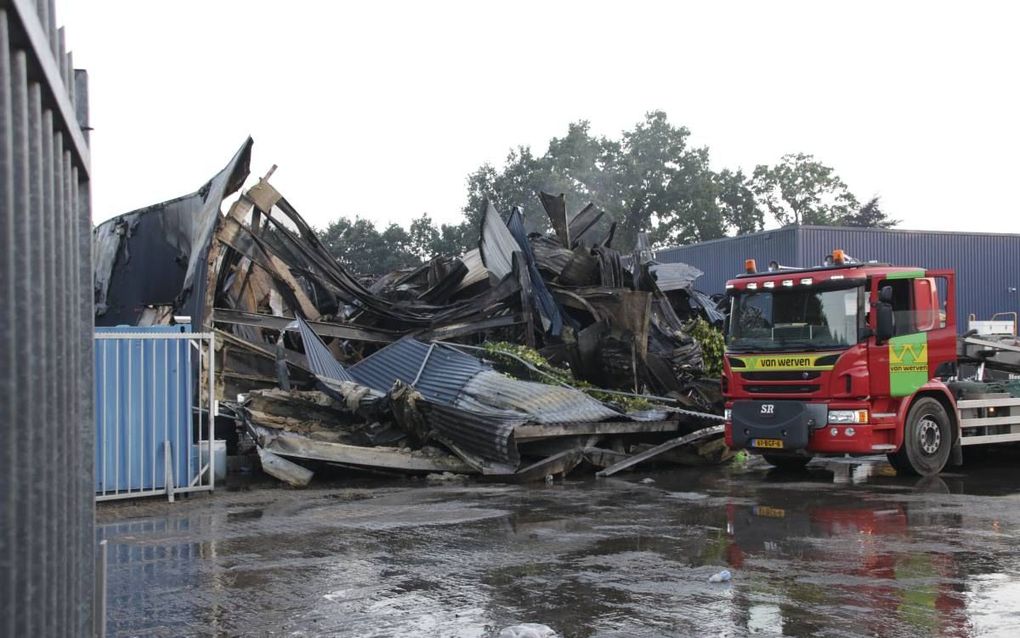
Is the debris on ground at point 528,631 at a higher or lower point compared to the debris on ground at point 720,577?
higher

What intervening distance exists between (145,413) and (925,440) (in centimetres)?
999

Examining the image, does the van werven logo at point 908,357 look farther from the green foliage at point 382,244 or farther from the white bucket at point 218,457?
the green foliage at point 382,244

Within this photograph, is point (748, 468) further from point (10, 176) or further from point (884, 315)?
point (10, 176)

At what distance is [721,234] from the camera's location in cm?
6156

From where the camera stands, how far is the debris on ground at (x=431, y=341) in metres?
12.9

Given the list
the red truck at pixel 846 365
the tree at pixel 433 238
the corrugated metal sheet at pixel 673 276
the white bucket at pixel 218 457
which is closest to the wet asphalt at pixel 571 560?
the white bucket at pixel 218 457

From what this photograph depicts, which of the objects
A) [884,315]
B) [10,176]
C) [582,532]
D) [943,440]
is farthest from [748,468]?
[10,176]

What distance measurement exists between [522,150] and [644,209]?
887 centimetres

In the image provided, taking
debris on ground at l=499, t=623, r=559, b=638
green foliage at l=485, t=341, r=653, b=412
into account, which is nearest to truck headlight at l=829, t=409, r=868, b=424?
green foliage at l=485, t=341, r=653, b=412

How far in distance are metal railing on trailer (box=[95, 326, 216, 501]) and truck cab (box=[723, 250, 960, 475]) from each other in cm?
701

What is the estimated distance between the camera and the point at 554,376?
14.9 m

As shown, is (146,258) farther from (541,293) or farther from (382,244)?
(382,244)

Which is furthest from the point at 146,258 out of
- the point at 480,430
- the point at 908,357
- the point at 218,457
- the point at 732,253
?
the point at 732,253

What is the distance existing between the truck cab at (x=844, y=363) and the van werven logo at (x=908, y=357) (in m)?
0.01
